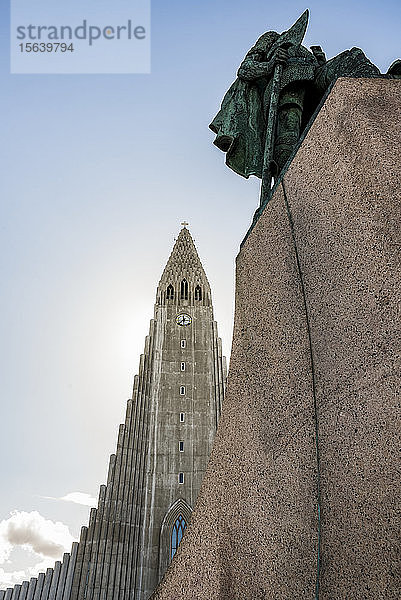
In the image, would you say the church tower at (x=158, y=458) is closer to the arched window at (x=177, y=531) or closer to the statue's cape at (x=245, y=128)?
the arched window at (x=177, y=531)

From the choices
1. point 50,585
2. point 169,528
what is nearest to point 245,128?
point 169,528

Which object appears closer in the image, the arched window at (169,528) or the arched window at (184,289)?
the arched window at (169,528)

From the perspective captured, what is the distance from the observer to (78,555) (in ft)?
83.1

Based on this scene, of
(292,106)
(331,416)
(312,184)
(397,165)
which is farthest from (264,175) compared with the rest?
(331,416)

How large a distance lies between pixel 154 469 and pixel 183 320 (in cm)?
1119

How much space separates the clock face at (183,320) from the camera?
35312 mm

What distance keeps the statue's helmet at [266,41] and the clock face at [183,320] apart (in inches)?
1230

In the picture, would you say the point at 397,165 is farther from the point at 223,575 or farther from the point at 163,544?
the point at 163,544

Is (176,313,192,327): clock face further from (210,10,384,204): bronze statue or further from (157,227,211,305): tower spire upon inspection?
(210,10,384,204): bronze statue

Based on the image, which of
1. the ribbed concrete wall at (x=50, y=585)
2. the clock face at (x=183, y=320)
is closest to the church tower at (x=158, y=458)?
the clock face at (x=183, y=320)

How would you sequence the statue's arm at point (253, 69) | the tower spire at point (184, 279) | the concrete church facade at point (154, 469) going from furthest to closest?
the tower spire at point (184, 279) < the concrete church facade at point (154, 469) < the statue's arm at point (253, 69)

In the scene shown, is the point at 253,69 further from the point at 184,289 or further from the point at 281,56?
the point at 184,289

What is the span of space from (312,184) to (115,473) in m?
27.2

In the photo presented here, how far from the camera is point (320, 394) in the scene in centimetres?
238
